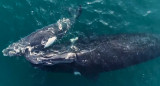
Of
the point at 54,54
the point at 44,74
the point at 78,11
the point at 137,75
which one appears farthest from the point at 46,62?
the point at 137,75

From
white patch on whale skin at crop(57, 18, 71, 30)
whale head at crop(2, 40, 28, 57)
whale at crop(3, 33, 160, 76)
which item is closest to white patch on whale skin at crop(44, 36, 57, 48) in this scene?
whale at crop(3, 33, 160, 76)

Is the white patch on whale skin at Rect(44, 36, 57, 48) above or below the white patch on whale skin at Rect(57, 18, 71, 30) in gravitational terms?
below


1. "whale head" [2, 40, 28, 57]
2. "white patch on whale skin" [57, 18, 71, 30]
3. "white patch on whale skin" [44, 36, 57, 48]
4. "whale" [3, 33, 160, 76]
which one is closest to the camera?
"whale" [3, 33, 160, 76]

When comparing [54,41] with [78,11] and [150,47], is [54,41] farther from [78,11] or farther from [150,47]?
[150,47]

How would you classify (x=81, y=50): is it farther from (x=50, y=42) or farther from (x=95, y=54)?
(x=50, y=42)

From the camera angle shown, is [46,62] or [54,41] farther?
[54,41]

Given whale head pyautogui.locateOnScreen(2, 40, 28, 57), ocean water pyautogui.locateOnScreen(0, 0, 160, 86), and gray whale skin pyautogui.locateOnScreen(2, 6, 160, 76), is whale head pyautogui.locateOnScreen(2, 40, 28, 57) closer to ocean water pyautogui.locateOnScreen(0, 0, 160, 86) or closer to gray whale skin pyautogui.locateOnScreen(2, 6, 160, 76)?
gray whale skin pyautogui.locateOnScreen(2, 6, 160, 76)
